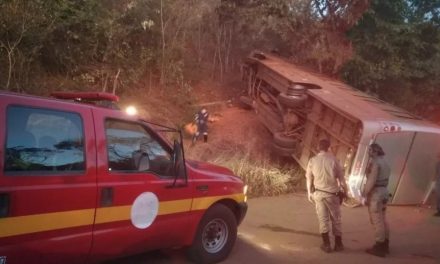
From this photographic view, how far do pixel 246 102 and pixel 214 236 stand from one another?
32.7 ft

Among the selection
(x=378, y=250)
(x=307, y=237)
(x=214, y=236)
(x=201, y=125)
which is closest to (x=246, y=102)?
(x=201, y=125)

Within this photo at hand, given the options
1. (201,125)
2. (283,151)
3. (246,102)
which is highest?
(246,102)

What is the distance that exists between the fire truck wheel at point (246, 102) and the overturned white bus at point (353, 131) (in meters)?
2.43

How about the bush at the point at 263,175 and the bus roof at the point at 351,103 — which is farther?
the bush at the point at 263,175

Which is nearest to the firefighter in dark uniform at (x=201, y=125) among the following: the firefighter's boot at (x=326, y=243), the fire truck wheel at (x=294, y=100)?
the fire truck wheel at (x=294, y=100)

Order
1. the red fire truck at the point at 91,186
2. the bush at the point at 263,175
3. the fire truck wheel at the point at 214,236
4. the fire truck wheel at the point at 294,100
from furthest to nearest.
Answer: the fire truck wheel at the point at 294,100
the bush at the point at 263,175
the fire truck wheel at the point at 214,236
the red fire truck at the point at 91,186

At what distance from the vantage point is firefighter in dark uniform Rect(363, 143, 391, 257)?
691 cm

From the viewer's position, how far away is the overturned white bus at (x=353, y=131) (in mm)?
9031

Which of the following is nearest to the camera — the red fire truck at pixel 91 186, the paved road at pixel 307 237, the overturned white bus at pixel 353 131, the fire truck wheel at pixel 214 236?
the red fire truck at pixel 91 186

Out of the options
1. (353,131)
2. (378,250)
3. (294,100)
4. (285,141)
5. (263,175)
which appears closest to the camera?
(378,250)

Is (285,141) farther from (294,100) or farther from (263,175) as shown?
(263,175)

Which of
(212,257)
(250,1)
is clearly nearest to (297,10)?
(250,1)

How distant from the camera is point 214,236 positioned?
598 cm

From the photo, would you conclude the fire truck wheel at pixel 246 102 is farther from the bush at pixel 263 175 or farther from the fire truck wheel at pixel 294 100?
the fire truck wheel at pixel 294 100
